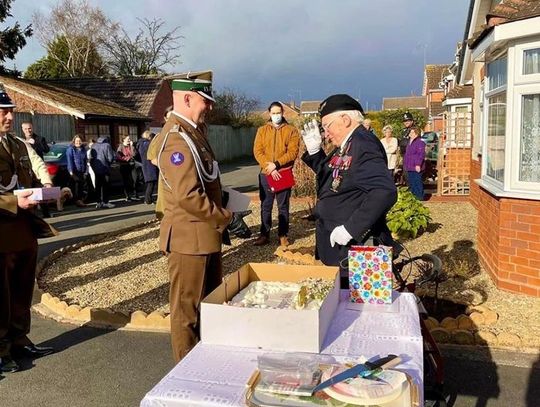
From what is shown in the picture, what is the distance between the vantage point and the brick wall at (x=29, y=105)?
22219 millimetres

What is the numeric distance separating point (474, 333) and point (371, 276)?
2.31 metres

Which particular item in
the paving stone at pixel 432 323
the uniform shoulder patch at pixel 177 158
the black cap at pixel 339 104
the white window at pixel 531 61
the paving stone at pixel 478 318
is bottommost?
the paving stone at pixel 478 318

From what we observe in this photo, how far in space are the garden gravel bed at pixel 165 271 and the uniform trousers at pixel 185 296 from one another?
8.02 ft

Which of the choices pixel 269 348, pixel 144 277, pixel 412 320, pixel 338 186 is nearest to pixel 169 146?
pixel 338 186

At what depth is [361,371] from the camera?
181cm

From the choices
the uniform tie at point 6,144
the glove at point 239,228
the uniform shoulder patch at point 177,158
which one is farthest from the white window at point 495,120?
the uniform tie at point 6,144

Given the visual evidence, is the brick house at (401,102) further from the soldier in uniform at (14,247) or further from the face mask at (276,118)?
the soldier in uniform at (14,247)

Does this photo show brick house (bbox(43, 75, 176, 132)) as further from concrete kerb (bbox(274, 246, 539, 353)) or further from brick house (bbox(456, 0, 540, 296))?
concrete kerb (bbox(274, 246, 539, 353))

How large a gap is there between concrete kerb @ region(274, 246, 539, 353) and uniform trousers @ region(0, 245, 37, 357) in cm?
329

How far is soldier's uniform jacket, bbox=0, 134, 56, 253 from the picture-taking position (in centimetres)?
403

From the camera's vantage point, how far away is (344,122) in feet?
10.6

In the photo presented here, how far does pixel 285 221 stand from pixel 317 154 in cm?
425

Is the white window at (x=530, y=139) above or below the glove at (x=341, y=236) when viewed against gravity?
above

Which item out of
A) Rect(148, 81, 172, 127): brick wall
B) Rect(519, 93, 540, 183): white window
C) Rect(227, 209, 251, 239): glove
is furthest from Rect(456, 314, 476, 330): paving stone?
Rect(148, 81, 172, 127): brick wall
